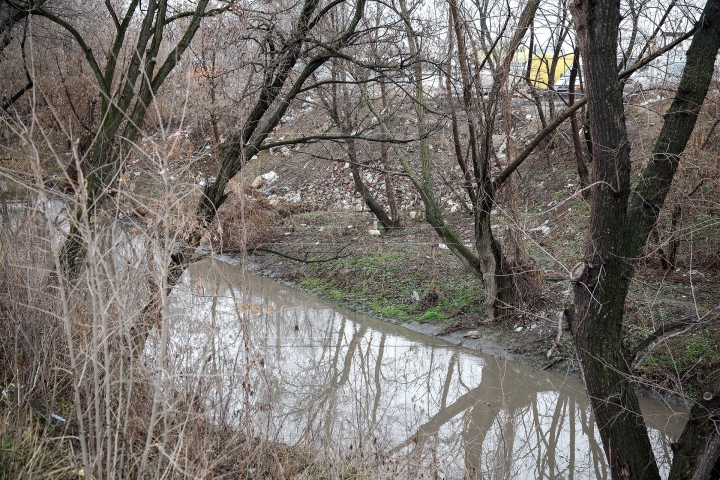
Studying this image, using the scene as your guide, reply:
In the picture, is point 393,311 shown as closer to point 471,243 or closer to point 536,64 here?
point 471,243

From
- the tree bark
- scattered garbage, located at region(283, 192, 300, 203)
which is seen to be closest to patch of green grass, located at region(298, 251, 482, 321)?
the tree bark

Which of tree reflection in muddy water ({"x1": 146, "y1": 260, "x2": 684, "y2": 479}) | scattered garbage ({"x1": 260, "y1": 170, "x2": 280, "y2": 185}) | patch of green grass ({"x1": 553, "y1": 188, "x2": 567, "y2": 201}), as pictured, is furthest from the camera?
scattered garbage ({"x1": 260, "y1": 170, "x2": 280, "y2": 185})

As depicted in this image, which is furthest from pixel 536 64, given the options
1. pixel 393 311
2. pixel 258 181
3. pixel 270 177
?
pixel 270 177

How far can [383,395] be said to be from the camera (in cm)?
700

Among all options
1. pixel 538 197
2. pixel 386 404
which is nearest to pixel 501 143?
pixel 538 197

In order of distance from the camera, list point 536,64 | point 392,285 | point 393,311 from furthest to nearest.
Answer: point 536,64, point 392,285, point 393,311

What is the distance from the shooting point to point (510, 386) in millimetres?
7375

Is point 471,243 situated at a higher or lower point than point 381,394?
higher

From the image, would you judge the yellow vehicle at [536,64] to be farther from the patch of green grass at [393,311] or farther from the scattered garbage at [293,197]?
the scattered garbage at [293,197]

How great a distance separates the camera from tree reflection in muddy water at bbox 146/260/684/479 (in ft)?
15.4

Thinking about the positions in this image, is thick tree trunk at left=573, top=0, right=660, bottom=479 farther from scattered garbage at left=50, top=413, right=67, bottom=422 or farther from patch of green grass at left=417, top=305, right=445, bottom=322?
patch of green grass at left=417, top=305, right=445, bottom=322

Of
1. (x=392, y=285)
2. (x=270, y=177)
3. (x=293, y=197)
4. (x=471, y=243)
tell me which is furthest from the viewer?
(x=270, y=177)

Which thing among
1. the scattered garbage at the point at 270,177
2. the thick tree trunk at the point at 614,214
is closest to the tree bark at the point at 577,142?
the thick tree trunk at the point at 614,214

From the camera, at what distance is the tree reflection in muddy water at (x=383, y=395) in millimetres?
4688
